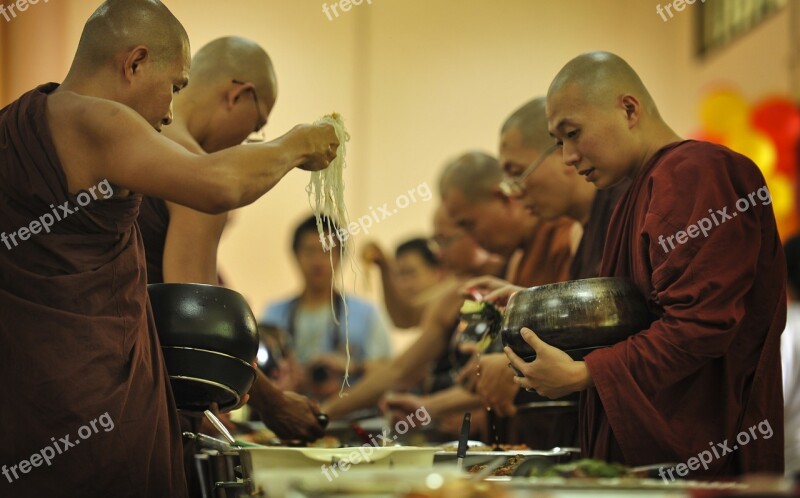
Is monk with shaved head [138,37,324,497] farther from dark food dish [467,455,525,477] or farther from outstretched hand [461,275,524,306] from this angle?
dark food dish [467,455,525,477]

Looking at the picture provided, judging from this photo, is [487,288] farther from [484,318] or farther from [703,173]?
[703,173]

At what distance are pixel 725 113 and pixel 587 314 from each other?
6677 mm

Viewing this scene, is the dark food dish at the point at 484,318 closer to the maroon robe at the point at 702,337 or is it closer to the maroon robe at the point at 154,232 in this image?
the maroon robe at the point at 702,337

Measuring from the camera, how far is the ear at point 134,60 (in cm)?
277

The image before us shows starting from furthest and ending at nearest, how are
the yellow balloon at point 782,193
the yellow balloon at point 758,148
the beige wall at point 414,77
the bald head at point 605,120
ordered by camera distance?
the beige wall at point 414,77, the yellow balloon at point 758,148, the yellow balloon at point 782,193, the bald head at point 605,120

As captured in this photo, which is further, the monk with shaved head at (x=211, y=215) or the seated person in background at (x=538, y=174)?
the seated person in background at (x=538, y=174)

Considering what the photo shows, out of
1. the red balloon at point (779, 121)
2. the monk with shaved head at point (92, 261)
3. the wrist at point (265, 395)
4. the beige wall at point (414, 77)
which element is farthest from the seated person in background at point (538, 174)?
the beige wall at point (414, 77)

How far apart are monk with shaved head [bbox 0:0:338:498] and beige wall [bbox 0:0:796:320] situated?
309 inches

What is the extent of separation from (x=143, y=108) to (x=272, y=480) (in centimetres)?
130

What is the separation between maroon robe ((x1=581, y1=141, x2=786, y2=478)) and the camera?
2.57 metres

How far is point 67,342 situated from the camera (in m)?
2.54

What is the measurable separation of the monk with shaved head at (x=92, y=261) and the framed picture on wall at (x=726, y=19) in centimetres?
786

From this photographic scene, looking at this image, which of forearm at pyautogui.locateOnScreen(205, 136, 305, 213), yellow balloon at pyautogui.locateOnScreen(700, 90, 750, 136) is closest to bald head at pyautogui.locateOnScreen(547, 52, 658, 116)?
forearm at pyautogui.locateOnScreen(205, 136, 305, 213)

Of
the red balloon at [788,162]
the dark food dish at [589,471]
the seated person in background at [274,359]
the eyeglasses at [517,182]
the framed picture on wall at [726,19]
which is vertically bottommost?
the dark food dish at [589,471]
